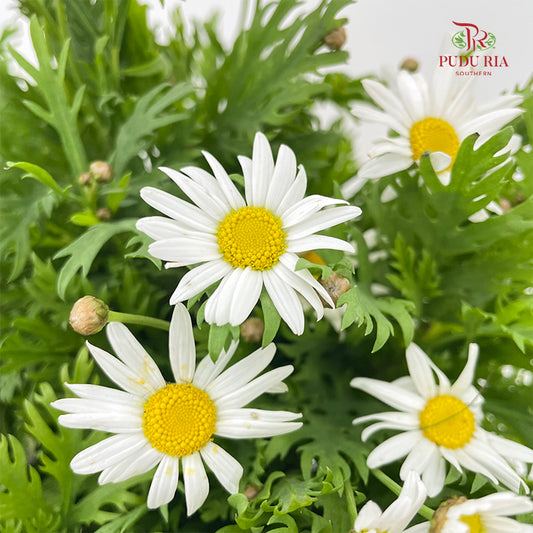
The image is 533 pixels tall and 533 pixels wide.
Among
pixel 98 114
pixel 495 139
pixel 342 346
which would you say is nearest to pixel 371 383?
pixel 342 346

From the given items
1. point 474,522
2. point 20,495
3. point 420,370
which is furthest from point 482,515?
point 20,495

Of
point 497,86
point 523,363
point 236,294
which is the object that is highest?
point 497,86

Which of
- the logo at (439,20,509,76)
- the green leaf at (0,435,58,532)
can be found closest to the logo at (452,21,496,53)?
the logo at (439,20,509,76)

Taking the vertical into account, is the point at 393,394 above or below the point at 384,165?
below

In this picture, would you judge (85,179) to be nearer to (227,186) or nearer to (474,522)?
(227,186)

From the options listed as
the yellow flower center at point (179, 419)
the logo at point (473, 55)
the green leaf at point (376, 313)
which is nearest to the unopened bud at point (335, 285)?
the green leaf at point (376, 313)

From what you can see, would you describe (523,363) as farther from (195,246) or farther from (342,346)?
(195,246)

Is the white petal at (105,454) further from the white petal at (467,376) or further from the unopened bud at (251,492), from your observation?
the white petal at (467,376)
